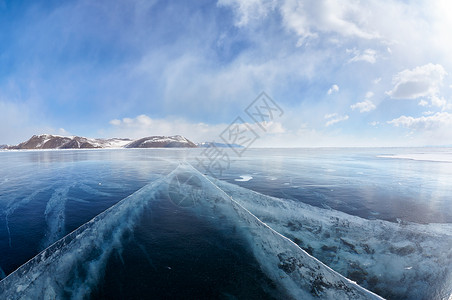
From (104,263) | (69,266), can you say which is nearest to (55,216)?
(69,266)

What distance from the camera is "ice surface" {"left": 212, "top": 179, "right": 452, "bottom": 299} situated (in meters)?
3.28

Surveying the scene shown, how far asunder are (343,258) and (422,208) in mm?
6382

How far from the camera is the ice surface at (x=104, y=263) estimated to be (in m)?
3.09

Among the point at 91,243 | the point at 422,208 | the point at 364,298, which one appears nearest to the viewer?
the point at 364,298

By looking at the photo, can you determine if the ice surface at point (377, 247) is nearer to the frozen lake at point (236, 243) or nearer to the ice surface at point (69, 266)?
the frozen lake at point (236, 243)

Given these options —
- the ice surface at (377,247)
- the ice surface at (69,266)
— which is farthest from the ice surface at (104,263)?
the ice surface at (377,247)

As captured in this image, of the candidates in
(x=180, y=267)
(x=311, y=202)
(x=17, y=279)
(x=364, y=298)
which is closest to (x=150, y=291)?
(x=180, y=267)

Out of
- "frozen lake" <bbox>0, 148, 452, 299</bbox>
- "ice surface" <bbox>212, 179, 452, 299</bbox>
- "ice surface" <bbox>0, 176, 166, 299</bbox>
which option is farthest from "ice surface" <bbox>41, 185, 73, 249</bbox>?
"ice surface" <bbox>212, 179, 452, 299</bbox>

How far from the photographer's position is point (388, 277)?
134 inches

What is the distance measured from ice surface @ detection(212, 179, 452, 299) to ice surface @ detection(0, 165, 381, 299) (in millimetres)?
424

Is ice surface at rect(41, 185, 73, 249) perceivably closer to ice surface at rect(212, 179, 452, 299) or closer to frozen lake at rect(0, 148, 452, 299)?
frozen lake at rect(0, 148, 452, 299)

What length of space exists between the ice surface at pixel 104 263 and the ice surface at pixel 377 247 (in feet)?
1.39

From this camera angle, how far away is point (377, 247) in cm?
439

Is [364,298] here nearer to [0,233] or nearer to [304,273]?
[304,273]
